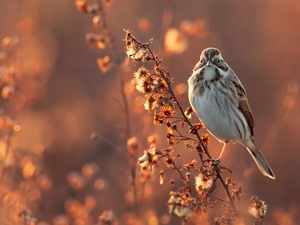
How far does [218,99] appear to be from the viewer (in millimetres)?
4582

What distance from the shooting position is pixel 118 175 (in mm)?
7551

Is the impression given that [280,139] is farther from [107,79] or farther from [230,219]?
[230,219]

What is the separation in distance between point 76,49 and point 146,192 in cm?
596

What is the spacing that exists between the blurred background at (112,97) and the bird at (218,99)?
15cm

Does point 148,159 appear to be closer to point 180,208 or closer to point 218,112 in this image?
point 180,208

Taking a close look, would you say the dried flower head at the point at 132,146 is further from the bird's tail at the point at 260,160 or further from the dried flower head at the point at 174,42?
the bird's tail at the point at 260,160

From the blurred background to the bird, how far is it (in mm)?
150

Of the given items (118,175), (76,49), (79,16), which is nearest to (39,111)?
(118,175)

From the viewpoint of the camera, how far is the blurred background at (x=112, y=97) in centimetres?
506

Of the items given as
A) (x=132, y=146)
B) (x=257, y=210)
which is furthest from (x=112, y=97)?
(x=257, y=210)

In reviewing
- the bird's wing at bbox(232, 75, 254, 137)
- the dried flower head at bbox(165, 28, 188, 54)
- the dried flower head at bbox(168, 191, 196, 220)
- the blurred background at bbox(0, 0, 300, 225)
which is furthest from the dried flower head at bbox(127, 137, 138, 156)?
the bird's wing at bbox(232, 75, 254, 137)

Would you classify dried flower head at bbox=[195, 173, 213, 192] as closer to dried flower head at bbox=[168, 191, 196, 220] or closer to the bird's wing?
dried flower head at bbox=[168, 191, 196, 220]

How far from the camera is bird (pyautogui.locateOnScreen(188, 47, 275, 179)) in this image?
4.43 m

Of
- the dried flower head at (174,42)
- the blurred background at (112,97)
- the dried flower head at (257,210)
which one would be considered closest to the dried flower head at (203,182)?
the dried flower head at (257,210)
